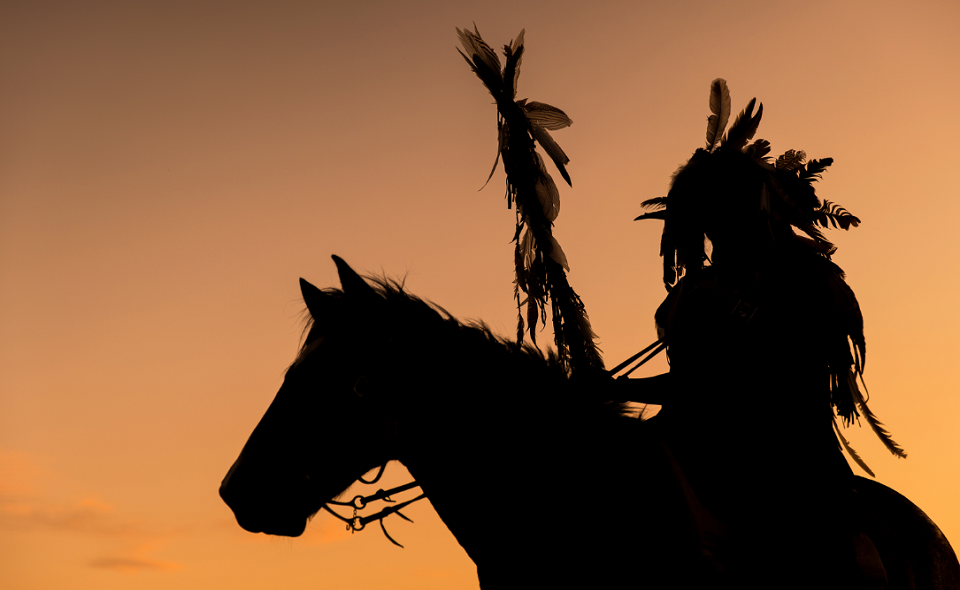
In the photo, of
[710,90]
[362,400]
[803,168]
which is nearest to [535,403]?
[362,400]

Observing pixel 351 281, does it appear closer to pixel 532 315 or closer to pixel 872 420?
pixel 532 315

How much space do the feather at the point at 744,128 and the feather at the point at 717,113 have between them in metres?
0.18

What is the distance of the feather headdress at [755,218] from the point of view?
4.20 m

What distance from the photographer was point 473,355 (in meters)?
→ 3.61

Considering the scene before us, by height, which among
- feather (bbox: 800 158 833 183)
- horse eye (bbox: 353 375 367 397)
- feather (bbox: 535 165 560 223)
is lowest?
horse eye (bbox: 353 375 367 397)

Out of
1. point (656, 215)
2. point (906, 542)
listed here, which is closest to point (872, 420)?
point (906, 542)

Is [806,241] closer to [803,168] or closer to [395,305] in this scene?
[803,168]

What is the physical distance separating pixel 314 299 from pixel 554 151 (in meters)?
2.06

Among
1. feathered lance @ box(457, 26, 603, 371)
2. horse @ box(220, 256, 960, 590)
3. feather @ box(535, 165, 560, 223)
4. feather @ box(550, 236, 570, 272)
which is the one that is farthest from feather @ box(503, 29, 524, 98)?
horse @ box(220, 256, 960, 590)

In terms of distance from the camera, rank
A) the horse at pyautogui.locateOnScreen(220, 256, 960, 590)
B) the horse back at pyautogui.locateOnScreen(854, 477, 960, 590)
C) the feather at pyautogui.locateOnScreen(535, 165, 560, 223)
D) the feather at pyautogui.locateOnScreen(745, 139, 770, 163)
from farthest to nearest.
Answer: the feather at pyautogui.locateOnScreen(535, 165, 560, 223) < the feather at pyautogui.locateOnScreen(745, 139, 770, 163) < the horse back at pyautogui.locateOnScreen(854, 477, 960, 590) < the horse at pyautogui.locateOnScreen(220, 256, 960, 590)

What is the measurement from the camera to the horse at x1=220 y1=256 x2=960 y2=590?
3.28 meters

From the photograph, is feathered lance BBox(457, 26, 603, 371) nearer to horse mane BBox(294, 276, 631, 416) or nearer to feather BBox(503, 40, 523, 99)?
feather BBox(503, 40, 523, 99)

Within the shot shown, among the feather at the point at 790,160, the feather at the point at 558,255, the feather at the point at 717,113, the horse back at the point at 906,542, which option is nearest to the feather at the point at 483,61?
the feather at the point at 558,255

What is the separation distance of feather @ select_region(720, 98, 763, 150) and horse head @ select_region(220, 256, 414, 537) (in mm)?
2696
